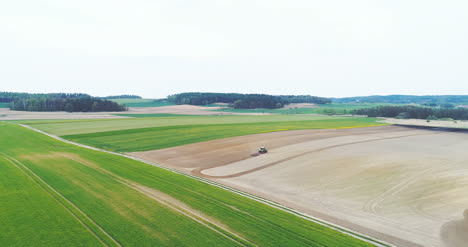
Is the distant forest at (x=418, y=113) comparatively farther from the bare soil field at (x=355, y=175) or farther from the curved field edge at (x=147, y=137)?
the curved field edge at (x=147, y=137)

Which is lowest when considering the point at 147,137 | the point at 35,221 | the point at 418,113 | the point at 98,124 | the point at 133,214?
the point at 133,214

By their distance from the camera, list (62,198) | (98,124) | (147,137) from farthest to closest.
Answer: (98,124) < (147,137) < (62,198)

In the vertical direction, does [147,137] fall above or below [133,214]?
above

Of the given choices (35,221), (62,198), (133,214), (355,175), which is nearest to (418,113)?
(355,175)

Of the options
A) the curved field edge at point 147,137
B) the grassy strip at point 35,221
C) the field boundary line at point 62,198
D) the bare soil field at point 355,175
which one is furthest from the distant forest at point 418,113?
the grassy strip at point 35,221

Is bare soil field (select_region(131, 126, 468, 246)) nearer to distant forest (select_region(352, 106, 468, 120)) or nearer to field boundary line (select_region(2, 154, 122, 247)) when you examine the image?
field boundary line (select_region(2, 154, 122, 247))

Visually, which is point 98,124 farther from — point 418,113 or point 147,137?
point 418,113


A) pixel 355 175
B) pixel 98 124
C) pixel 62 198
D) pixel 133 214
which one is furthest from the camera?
pixel 98 124
